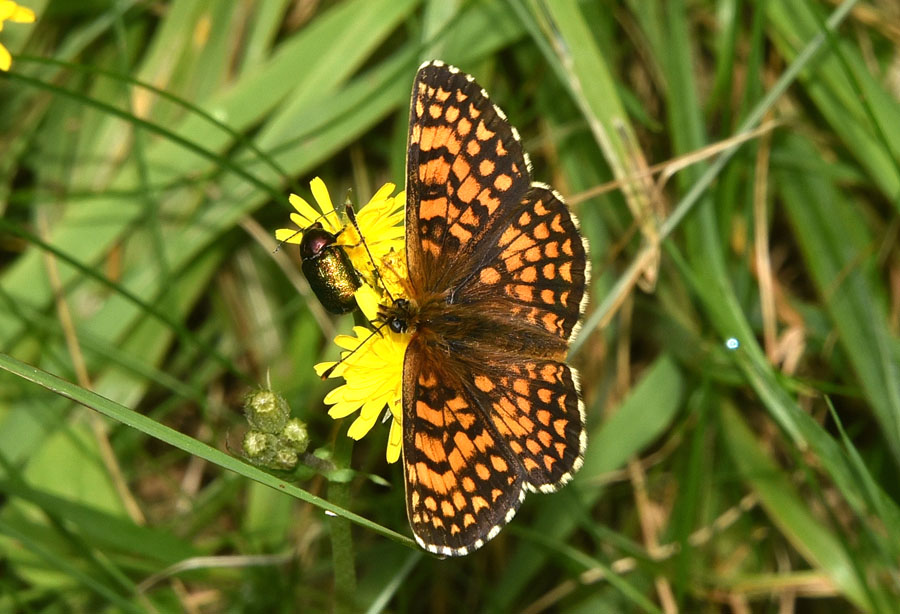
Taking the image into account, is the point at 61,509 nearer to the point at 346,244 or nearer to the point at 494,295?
the point at 346,244

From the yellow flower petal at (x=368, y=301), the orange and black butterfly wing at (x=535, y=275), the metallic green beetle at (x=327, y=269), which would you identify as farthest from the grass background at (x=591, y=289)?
the metallic green beetle at (x=327, y=269)

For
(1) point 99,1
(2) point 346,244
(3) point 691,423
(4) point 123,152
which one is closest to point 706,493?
(3) point 691,423

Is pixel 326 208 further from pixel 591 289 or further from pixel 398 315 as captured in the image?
pixel 591 289

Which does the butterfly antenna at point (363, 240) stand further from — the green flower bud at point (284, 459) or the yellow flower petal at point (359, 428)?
the green flower bud at point (284, 459)

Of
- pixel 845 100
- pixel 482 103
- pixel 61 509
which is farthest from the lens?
pixel 845 100

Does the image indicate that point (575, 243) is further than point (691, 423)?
No

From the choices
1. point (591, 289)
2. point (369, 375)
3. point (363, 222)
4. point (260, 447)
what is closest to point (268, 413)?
point (260, 447)
